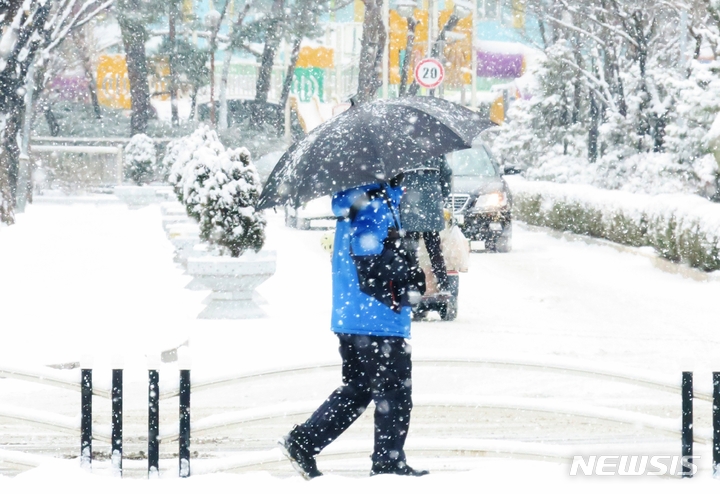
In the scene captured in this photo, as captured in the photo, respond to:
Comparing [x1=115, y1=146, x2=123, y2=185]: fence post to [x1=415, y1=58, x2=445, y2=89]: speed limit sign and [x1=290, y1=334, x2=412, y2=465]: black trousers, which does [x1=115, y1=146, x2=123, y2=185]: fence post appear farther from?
[x1=290, y1=334, x2=412, y2=465]: black trousers

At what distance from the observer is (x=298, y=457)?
5457mm

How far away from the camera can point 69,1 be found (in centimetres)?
2281

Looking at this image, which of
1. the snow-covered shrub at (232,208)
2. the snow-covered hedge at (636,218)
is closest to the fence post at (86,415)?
the snow-covered shrub at (232,208)

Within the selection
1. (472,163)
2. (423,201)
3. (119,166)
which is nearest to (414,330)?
(423,201)

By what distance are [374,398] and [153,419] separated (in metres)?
1.02

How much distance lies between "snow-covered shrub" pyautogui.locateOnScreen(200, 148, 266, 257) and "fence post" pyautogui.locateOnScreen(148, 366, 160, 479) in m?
6.74

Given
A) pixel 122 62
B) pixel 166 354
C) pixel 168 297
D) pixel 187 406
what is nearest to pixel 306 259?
pixel 168 297

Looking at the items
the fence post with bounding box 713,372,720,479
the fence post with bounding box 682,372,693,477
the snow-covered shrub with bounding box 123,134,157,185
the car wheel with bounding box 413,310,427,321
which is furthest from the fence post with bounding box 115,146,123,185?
the fence post with bounding box 713,372,720,479

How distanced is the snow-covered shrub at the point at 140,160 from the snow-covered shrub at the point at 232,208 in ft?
89.9

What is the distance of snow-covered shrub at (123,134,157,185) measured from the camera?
39.2 metres

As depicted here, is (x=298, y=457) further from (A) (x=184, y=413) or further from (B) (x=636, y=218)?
(B) (x=636, y=218)

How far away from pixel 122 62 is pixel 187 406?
5901 centimetres

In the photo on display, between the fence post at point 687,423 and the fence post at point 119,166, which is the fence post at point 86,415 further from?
the fence post at point 119,166

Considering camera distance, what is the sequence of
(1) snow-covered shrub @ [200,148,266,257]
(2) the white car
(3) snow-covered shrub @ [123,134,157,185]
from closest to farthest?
(1) snow-covered shrub @ [200,148,266,257]
(2) the white car
(3) snow-covered shrub @ [123,134,157,185]
